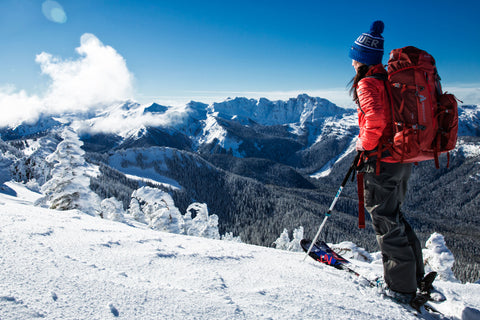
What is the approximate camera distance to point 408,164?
3818mm

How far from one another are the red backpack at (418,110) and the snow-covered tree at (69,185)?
15.7m

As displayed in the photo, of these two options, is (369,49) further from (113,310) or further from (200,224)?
(200,224)

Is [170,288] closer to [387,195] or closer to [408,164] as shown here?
[387,195]

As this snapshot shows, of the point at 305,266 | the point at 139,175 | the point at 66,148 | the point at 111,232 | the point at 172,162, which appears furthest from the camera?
the point at 172,162

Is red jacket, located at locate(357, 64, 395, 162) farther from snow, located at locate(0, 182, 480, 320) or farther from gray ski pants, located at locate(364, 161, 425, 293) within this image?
snow, located at locate(0, 182, 480, 320)

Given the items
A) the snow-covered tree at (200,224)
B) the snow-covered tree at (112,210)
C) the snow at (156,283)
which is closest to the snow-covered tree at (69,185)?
the snow-covered tree at (112,210)

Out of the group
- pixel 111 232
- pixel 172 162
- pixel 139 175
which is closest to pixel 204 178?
pixel 172 162

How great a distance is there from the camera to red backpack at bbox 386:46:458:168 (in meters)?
3.54

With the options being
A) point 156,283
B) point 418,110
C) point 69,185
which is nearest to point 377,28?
point 418,110

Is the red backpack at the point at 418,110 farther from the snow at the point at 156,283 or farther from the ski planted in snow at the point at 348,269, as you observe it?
the snow at the point at 156,283

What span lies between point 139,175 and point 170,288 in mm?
172396

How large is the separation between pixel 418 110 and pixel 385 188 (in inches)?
46.2

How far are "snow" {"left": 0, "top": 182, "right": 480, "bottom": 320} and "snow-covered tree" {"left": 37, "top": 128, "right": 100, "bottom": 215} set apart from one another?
1141cm

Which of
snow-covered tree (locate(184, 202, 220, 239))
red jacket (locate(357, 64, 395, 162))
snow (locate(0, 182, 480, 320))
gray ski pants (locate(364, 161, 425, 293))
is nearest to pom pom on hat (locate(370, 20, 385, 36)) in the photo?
red jacket (locate(357, 64, 395, 162))
